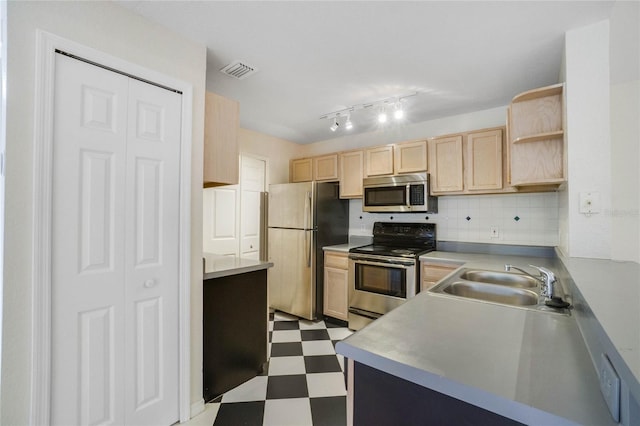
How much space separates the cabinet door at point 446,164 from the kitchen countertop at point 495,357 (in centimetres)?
192

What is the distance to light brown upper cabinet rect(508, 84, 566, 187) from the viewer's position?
1.88 meters

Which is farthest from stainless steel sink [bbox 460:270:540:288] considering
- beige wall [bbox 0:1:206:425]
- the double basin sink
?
beige wall [bbox 0:1:206:425]

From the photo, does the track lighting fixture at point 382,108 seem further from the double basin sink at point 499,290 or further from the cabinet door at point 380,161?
the double basin sink at point 499,290

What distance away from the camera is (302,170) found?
4062 mm

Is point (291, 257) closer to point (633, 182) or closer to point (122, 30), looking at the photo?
point (122, 30)

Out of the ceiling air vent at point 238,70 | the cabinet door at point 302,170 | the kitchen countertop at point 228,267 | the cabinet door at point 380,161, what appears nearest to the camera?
the kitchen countertop at point 228,267

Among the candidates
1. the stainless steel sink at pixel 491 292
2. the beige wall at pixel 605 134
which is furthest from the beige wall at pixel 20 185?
the beige wall at pixel 605 134

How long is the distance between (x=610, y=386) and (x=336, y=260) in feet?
9.39

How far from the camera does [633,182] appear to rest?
1.52 meters

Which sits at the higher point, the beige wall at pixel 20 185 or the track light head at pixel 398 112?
the track light head at pixel 398 112

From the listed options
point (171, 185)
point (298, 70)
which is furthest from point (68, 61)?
point (298, 70)

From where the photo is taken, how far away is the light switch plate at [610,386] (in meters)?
0.55

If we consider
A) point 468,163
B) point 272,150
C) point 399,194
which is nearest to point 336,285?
point 399,194

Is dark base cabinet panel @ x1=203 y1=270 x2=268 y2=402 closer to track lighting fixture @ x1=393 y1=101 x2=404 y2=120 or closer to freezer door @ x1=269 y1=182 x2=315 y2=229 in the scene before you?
freezer door @ x1=269 y1=182 x2=315 y2=229
